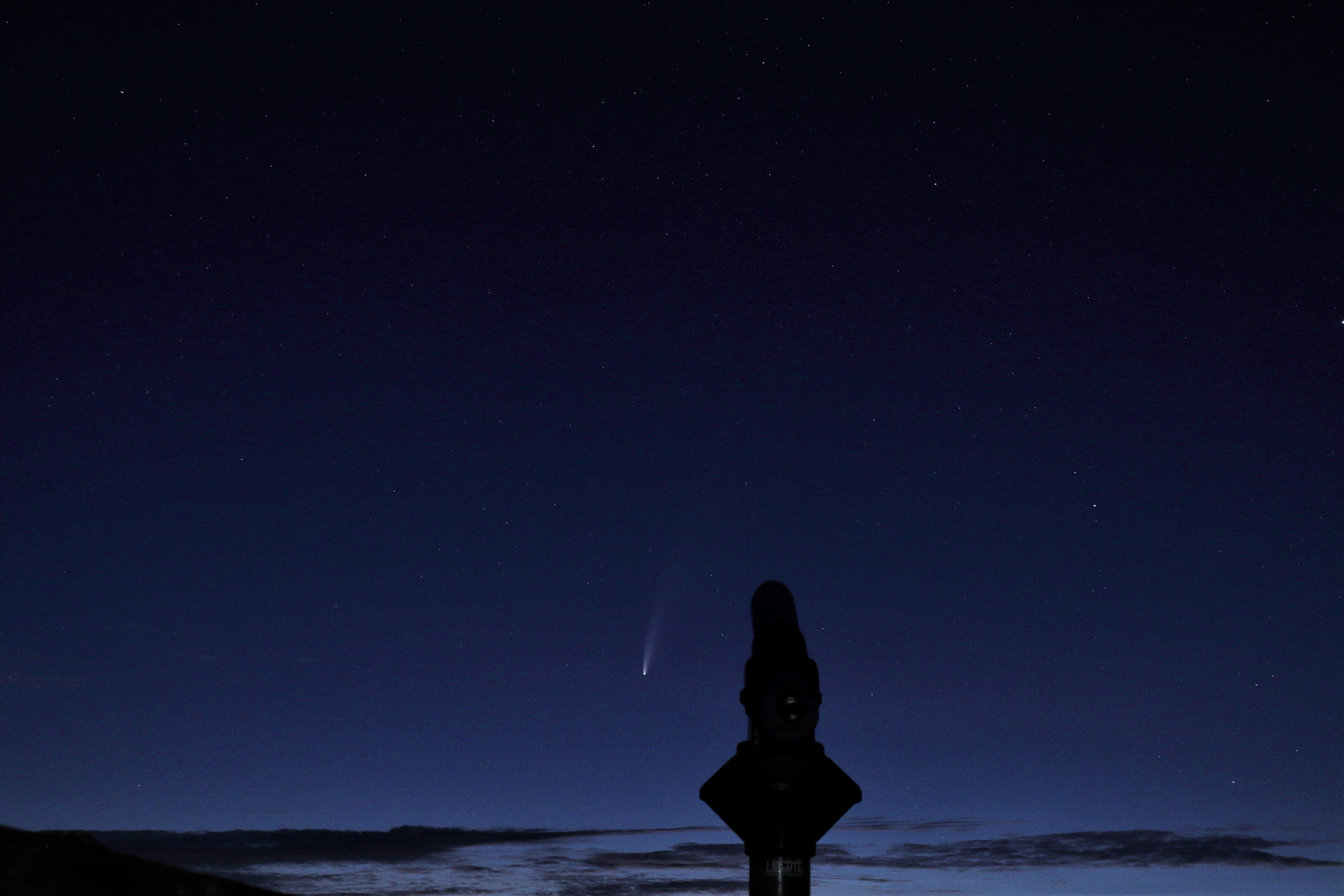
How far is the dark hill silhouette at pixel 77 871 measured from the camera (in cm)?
916

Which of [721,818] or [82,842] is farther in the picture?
[721,818]

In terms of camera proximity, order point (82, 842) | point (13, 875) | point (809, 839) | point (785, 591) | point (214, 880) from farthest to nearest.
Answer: point (785, 591)
point (809, 839)
point (214, 880)
point (82, 842)
point (13, 875)

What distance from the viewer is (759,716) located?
1501cm

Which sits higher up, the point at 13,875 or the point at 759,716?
the point at 759,716

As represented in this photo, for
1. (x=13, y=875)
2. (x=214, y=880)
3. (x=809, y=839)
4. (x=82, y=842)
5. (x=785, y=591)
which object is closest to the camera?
(x=13, y=875)

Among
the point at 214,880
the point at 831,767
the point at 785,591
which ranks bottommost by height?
the point at 214,880

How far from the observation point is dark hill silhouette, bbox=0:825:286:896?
361 inches

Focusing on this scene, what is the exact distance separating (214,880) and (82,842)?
1.25m

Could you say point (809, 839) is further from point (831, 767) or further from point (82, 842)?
point (82, 842)

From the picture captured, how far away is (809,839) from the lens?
48.5ft

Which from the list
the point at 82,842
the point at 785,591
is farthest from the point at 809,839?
the point at 82,842

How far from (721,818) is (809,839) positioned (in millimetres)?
1236

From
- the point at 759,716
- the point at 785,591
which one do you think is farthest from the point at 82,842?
the point at 785,591

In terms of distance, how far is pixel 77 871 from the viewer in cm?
951
